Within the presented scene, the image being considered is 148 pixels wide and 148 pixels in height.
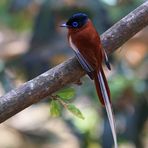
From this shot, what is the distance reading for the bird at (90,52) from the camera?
4.84 feet

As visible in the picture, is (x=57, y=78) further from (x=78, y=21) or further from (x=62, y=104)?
(x=78, y=21)

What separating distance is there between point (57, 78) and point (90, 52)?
0.24 m

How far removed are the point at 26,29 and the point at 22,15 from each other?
0.11m

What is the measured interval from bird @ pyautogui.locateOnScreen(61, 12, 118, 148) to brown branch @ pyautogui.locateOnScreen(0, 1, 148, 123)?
4 centimetres

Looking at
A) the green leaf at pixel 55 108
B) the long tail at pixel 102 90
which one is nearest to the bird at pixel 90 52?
the long tail at pixel 102 90

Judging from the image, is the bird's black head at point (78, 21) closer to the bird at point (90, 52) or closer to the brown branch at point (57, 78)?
the bird at point (90, 52)

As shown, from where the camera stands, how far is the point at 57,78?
135 centimetres

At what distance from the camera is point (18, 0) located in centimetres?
295

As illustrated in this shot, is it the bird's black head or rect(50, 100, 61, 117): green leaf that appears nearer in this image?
rect(50, 100, 61, 117): green leaf

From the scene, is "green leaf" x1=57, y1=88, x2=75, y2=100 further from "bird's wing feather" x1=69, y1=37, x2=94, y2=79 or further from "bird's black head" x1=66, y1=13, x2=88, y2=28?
"bird's black head" x1=66, y1=13, x2=88, y2=28

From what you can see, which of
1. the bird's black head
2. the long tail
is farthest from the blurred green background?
the long tail

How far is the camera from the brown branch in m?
1.28

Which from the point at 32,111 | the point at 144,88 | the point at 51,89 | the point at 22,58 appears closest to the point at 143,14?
the point at 51,89

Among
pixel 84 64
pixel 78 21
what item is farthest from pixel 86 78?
pixel 84 64
